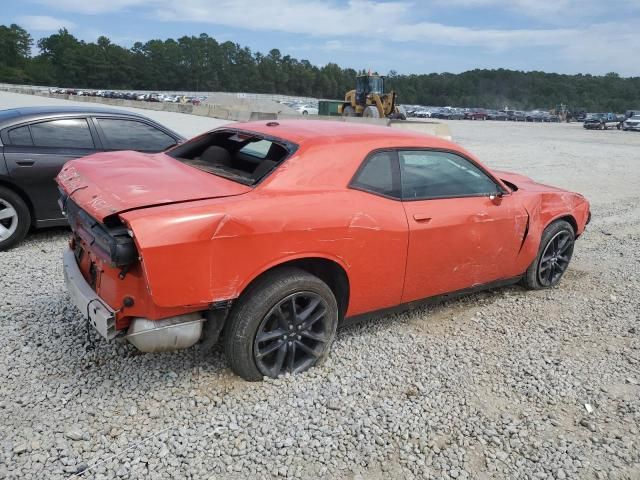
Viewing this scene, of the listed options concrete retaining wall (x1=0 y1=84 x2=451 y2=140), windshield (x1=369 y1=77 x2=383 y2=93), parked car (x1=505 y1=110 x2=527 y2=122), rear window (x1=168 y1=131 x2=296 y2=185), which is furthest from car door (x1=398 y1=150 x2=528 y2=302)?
parked car (x1=505 y1=110 x2=527 y2=122)

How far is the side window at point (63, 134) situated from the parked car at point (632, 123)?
47.6 meters

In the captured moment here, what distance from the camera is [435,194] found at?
387cm

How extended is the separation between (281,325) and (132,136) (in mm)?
4152

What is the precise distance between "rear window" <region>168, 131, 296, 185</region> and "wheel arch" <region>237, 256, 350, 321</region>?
56 cm

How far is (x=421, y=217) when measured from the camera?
3674 mm

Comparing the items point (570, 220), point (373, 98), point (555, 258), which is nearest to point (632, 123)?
point (373, 98)

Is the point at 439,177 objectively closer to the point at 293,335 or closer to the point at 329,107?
the point at 293,335

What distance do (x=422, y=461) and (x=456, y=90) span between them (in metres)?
140

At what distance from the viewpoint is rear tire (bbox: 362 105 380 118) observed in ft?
90.8

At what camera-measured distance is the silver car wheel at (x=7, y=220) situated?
5480mm

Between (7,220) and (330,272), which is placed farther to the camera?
(7,220)

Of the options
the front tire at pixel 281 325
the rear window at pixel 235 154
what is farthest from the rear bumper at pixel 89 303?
the rear window at pixel 235 154

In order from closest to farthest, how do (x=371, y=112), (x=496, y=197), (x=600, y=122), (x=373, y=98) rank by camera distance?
(x=496, y=197) < (x=371, y=112) < (x=373, y=98) < (x=600, y=122)

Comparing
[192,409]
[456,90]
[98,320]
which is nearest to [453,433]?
[192,409]
